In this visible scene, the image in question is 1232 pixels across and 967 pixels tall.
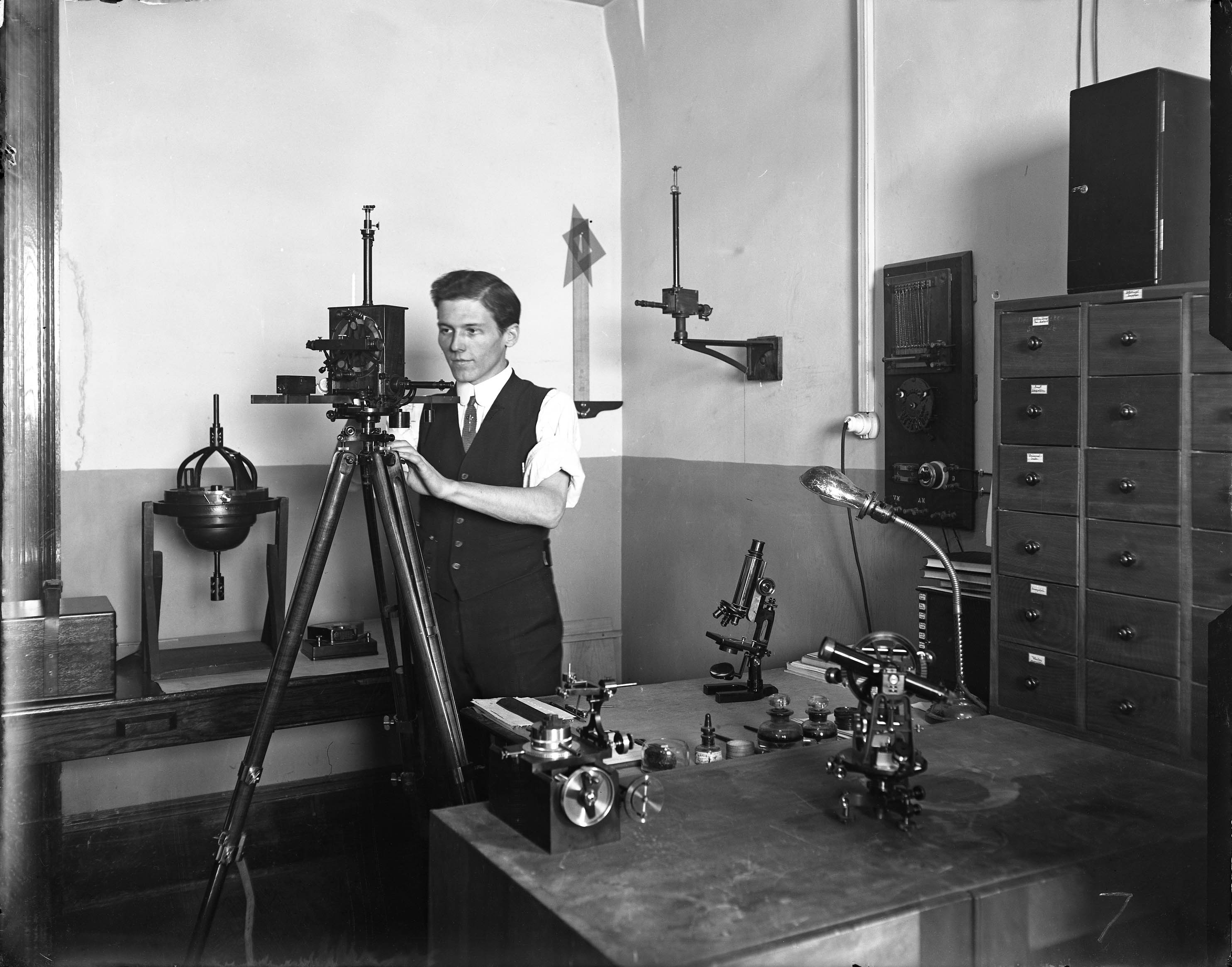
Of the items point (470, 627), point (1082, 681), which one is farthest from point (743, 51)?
point (1082, 681)

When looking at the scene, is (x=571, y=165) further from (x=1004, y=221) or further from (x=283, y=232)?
(x=1004, y=221)

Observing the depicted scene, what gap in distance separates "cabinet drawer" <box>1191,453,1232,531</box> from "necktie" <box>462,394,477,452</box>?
5.64 feet

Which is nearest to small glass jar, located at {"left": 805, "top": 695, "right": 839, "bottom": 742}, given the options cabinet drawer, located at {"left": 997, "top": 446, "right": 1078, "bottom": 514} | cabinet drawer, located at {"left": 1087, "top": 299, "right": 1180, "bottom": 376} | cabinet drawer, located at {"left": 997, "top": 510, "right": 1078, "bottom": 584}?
cabinet drawer, located at {"left": 997, "top": 510, "right": 1078, "bottom": 584}

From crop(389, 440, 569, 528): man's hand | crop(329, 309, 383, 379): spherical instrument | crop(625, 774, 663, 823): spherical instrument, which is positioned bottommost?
crop(625, 774, 663, 823): spherical instrument

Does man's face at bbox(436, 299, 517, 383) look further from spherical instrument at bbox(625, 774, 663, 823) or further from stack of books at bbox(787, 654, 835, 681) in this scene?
spherical instrument at bbox(625, 774, 663, 823)

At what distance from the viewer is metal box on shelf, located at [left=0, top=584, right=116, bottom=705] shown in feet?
9.24

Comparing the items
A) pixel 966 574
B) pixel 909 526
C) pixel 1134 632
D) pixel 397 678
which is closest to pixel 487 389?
pixel 397 678

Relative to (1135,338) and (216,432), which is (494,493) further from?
(1135,338)

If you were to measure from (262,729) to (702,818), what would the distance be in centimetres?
115

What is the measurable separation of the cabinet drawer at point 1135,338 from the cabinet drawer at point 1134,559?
0.30 m

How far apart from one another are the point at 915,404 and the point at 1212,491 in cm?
111

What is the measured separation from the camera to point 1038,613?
2.23 meters

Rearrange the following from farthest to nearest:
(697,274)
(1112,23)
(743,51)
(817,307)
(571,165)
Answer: (571,165), (697,274), (743,51), (817,307), (1112,23)

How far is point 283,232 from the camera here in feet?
12.7
